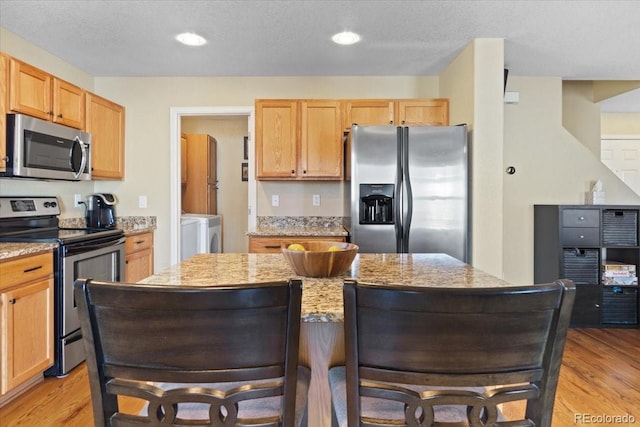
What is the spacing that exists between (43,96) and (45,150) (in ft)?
1.28

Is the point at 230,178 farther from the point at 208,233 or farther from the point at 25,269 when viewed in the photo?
the point at 25,269

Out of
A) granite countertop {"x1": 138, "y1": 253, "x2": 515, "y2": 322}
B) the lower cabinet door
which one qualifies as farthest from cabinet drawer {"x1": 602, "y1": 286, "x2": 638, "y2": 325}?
the lower cabinet door

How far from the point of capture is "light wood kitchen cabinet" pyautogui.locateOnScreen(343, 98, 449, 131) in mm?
3527

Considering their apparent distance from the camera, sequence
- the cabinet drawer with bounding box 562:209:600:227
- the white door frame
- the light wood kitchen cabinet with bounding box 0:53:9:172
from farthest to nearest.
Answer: the white door frame < the cabinet drawer with bounding box 562:209:600:227 < the light wood kitchen cabinet with bounding box 0:53:9:172

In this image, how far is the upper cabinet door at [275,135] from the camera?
11.6 ft

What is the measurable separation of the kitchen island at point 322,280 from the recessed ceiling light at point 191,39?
1.83 meters

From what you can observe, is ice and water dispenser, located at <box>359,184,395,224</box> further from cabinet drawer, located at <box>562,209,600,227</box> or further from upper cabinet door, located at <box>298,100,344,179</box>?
cabinet drawer, located at <box>562,209,600,227</box>

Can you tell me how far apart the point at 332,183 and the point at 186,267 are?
96.4 inches

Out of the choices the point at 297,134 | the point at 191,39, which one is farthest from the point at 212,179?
the point at 191,39

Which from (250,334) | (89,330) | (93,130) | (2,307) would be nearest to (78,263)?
(2,307)

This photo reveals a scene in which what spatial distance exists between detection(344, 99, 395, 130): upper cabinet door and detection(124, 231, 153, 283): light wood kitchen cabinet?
218 cm

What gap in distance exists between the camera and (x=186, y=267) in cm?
153

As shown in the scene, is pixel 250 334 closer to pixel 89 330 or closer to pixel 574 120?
pixel 89 330

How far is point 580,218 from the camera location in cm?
337
